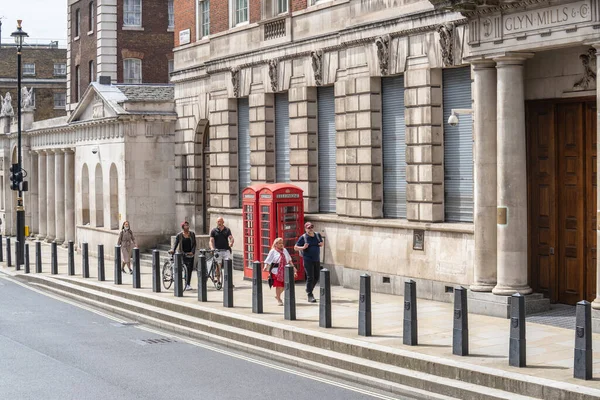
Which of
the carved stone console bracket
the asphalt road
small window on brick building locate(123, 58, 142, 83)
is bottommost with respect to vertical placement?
the asphalt road

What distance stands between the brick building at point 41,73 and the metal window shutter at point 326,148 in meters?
51.2

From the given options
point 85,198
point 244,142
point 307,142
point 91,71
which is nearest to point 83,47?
point 91,71

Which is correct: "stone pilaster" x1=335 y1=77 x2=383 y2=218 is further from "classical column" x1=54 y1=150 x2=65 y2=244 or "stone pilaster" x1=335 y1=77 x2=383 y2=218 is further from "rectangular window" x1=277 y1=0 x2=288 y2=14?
"classical column" x1=54 y1=150 x2=65 y2=244

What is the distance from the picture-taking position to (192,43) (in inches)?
1281

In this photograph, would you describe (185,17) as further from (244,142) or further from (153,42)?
(153,42)

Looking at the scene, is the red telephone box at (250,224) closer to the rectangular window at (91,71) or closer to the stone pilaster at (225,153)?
the stone pilaster at (225,153)

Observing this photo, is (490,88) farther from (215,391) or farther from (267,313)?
(215,391)

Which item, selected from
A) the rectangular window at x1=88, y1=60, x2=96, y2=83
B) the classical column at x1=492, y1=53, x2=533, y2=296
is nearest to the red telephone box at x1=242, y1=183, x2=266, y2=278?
the classical column at x1=492, y1=53, x2=533, y2=296

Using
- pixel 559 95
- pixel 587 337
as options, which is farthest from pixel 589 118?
pixel 587 337

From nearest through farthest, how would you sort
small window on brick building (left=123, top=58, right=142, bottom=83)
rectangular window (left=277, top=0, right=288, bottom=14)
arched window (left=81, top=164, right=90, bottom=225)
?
1. rectangular window (left=277, top=0, right=288, bottom=14)
2. arched window (left=81, top=164, right=90, bottom=225)
3. small window on brick building (left=123, top=58, right=142, bottom=83)

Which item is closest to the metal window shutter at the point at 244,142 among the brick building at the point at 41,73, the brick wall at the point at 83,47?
the brick wall at the point at 83,47

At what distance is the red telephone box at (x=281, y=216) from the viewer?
2423 cm

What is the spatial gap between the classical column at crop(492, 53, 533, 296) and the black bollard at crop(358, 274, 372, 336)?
3079 mm

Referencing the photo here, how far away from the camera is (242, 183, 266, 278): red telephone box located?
24903mm
